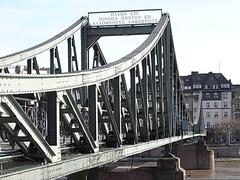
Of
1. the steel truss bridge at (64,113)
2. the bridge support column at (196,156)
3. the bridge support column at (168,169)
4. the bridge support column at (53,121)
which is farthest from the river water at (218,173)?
the bridge support column at (53,121)

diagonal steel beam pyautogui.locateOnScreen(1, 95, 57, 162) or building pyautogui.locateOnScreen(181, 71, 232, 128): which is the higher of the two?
building pyautogui.locateOnScreen(181, 71, 232, 128)

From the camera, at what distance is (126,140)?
20.9 metres

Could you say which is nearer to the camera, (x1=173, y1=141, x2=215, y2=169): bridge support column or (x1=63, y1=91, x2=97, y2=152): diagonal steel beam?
(x1=63, y1=91, x2=97, y2=152): diagonal steel beam

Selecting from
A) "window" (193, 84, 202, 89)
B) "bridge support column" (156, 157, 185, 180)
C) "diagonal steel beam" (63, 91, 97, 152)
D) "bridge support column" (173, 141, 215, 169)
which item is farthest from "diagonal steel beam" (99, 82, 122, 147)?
"window" (193, 84, 202, 89)

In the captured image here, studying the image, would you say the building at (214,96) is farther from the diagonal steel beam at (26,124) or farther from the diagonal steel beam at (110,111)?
the diagonal steel beam at (26,124)

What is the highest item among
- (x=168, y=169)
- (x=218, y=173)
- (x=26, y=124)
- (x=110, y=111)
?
(x=110, y=111)

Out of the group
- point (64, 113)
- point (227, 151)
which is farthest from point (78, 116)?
point (227, 151)

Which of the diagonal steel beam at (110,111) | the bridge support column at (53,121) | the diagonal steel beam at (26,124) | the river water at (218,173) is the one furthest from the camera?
the river water at (218,173)

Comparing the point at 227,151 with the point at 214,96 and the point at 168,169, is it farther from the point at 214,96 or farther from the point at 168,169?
the point at 168,169

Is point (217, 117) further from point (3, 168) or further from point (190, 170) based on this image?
point (3, 168)

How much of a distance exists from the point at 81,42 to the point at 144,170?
1275cm

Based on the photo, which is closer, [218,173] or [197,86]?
[218,173]

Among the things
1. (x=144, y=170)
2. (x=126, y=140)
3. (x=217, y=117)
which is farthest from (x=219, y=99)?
(x=126, y=140)

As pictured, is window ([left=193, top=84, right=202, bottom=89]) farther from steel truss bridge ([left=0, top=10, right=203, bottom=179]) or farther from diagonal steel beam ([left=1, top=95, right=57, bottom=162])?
diagonal steel beam ([left=1, top=95, right=57, bottom=162])
